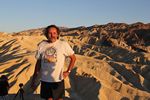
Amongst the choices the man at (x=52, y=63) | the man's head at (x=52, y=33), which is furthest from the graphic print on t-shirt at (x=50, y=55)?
the man's head at (x=52, y=33)

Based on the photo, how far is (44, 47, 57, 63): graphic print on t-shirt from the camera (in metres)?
5.71

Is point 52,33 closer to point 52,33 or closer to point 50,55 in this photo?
point 52,33

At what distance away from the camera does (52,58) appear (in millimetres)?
5719

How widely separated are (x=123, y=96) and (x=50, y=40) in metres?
14.3

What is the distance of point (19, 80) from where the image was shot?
2236cm

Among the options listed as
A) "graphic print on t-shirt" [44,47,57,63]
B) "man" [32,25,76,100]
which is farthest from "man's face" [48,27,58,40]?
"graphic print on t-shirt" [44,47,57,63]

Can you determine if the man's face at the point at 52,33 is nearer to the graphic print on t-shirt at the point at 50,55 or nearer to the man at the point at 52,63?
the man at the point at 52,63

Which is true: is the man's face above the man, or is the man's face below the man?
above

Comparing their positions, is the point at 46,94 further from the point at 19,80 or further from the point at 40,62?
the point at 19,80

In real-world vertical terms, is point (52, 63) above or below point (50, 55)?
below

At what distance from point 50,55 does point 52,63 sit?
0.12m

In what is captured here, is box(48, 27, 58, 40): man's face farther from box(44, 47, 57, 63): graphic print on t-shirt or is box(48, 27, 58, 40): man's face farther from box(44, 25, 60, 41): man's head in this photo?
box(44, 47, 57, 63): graphic print on t-shirt

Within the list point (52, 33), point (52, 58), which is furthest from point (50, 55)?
point (52, 33)

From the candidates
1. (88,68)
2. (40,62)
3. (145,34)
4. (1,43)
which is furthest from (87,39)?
(40,62)
